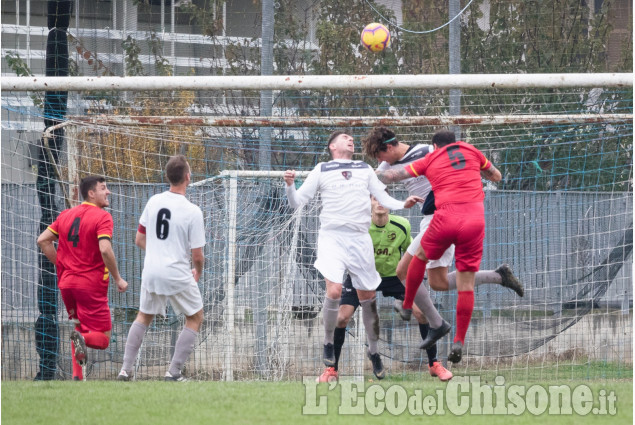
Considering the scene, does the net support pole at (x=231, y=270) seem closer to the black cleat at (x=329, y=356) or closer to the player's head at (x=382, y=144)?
the black cleat at (x=329, y=356)

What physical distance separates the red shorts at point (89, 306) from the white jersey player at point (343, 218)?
6.92 feet

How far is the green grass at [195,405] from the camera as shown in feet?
17.4

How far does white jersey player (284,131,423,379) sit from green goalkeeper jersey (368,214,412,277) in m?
0.91

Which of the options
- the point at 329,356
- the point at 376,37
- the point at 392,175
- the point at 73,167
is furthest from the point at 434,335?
the point at 73,167

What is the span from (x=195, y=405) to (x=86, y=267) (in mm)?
2547

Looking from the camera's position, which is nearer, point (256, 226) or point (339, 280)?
point (339, 280)

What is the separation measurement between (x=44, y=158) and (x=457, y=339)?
5695 millimetres

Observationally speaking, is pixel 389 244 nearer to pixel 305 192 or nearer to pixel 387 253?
pixel 387 253

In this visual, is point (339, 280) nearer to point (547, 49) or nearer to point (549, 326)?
point (549, 326)

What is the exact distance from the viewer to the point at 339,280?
6.96 m

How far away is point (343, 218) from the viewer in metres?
6.97

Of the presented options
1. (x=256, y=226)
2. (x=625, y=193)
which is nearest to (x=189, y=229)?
(x=256, y=226)

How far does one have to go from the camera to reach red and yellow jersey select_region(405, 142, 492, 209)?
6.61 meters

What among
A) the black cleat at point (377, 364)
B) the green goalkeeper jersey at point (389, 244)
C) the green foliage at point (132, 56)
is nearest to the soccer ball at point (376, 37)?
the green goalkeeper jersey at point (389, 244)
